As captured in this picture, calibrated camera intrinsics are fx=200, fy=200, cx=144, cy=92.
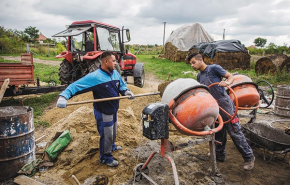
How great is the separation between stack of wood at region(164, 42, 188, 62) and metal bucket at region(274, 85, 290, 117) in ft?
41.8

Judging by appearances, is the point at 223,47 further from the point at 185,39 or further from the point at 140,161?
the point at 140,161

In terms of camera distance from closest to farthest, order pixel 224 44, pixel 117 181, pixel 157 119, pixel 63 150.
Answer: pixel 157 119, pixel 117 181, pixel 63 150, pixel 224 44

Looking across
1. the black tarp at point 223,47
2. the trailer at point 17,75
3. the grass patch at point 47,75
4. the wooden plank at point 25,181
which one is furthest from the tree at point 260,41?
the wooden plank at point 25,181

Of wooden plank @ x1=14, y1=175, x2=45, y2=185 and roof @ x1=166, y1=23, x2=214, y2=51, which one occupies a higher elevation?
roof @ x1=166, y1=23, x2=214, y2=51

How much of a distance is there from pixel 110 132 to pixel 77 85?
87 centimetres

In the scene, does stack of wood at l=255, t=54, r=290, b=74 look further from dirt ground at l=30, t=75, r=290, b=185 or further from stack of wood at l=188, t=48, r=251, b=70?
dirt ground at l=30, t=75, r=290, b=185

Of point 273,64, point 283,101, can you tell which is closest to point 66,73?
point 283,101

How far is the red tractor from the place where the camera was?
600 cm

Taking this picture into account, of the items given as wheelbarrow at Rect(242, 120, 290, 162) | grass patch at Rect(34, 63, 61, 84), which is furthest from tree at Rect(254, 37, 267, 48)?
wheelbarrow at Rect(242, 120, 290, 162)

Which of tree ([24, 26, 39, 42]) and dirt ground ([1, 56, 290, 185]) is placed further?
tree ([24, 26, 39, 42])

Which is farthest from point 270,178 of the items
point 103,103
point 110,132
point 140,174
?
point 103,103

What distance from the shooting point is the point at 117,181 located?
277 cm

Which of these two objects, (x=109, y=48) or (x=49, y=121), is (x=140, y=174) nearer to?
(x=49, y=121)

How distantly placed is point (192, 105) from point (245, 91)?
1762 millimetres
